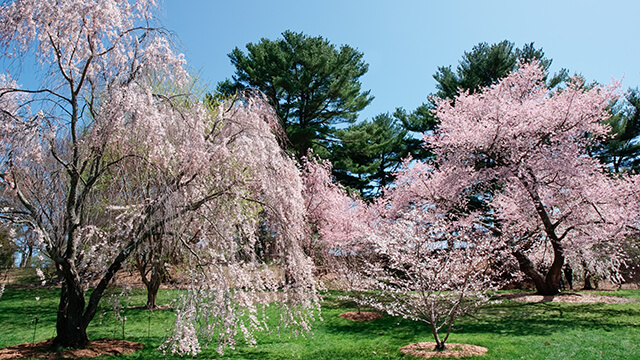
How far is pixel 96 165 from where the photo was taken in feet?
21.3

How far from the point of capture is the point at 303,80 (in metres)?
22.0

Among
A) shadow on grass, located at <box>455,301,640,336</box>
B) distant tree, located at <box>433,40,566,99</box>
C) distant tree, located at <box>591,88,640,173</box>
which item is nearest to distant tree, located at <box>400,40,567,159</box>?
distant tree, located at <box>433,40,566,99</box>

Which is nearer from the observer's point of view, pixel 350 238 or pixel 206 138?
pixel 206 138

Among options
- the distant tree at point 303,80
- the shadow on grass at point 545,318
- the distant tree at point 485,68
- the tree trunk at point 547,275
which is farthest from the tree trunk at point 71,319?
the distant tree at point 485,68

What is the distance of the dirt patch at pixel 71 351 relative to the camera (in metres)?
6.06

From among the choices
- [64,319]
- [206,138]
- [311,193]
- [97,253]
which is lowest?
[64,319]

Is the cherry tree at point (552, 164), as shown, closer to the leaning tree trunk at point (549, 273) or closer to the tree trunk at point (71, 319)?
the leaning tree trunk at point (549, 273)

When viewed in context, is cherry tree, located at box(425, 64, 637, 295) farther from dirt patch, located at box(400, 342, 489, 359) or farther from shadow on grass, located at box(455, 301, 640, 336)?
dirt patch, located at box(400, 342, 489, 359)

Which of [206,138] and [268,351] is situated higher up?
[206,138]

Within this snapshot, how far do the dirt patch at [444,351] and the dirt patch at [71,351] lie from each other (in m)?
4.73

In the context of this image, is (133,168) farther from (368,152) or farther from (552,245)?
(368,152)

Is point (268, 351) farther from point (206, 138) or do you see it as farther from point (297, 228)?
point (206, 138)

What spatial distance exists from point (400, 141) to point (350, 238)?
14.7 metres

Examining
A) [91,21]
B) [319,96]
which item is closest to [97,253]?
[91,21]
